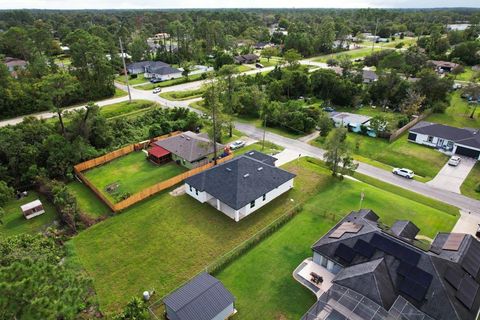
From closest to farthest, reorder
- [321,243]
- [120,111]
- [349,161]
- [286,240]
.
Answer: [321,243], [286,240], [349,161], [120,111]

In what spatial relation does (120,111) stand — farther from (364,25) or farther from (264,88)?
(364,25)

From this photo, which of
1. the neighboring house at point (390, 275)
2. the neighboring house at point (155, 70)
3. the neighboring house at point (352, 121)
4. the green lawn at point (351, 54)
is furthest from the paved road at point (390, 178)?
the green lawn at point (351, 54)

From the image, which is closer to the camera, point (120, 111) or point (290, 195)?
point (290, 195)

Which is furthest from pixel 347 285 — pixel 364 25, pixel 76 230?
pixel 364 25

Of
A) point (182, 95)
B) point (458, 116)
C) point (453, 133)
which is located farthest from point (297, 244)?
point (458, 116)

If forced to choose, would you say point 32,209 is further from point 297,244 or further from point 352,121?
point 352,121

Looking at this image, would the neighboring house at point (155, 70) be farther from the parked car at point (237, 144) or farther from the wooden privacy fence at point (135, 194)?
the parked car at point (237, 144)

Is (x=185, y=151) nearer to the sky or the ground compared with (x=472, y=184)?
nearer to the sky
